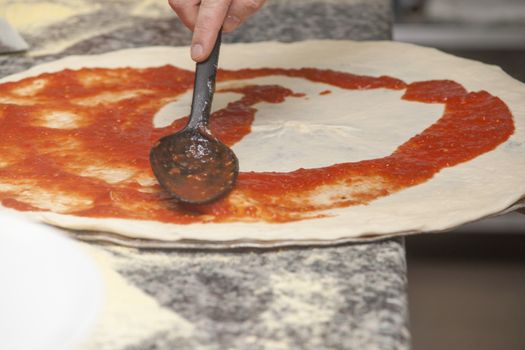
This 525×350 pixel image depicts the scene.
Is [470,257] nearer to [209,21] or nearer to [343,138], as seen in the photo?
[343,138]

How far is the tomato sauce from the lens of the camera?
1273 millimetres

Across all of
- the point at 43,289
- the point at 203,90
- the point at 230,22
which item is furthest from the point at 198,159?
the point at 43,289

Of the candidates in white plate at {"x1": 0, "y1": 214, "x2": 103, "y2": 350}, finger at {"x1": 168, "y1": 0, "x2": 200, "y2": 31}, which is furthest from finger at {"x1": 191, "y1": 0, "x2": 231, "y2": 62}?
white plate at {"x1": 0, "y1": 214, "x2": 103, "y2": 350}

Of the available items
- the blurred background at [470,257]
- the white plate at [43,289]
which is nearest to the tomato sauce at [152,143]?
the white plate at [43,289]

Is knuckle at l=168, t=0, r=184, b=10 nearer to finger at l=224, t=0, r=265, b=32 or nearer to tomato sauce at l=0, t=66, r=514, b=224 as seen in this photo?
finger at l=224, t=0, r=265, b=32

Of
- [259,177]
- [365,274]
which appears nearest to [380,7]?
[259,177]

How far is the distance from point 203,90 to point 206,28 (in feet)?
0.33

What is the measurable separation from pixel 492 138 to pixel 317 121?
0.32m

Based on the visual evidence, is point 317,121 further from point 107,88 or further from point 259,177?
point 107,88

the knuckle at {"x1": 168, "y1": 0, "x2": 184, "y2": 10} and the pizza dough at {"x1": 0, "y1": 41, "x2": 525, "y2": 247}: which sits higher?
the knuckle at {"x1": 168, "y1": 0, "x2": 184, "y2": 10}

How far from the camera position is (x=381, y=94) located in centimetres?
182

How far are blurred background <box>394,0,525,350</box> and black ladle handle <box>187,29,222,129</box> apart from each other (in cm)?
138

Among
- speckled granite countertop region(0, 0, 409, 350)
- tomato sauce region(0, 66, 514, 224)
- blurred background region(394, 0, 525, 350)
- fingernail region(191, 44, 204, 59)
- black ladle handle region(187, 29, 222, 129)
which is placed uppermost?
fingernail region(191, 44, 204, 59)

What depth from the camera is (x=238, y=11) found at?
1.53 metres
